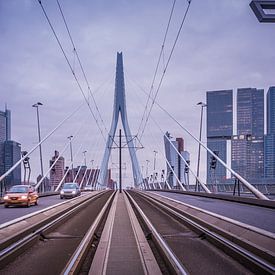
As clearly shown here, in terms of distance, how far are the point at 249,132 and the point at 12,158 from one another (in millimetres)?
29625

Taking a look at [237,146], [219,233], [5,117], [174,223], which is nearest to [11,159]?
[5,117]

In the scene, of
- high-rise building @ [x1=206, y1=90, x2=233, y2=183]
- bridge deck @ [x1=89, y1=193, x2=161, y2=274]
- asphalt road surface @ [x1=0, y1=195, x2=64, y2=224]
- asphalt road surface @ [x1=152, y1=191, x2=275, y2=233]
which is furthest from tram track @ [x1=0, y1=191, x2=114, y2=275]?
high-rise building @ [x1=206, y1=90, x2=233, y2=183]

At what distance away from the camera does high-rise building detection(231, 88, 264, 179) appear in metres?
45.3

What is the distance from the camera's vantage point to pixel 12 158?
44094 mm

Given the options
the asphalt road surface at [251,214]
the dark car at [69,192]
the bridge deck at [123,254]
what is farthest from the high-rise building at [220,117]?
the bridge deck at [123,254]

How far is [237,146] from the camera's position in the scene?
51.7m

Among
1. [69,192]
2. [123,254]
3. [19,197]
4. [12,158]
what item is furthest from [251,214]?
[12,158]

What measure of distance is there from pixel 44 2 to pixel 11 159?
27545mm

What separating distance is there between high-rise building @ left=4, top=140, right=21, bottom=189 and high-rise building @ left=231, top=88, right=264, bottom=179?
2327cm

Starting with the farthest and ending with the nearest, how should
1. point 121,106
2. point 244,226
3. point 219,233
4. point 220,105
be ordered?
1. point 121,106
2. point 220,105
3. point 219,233
4. point 244,226

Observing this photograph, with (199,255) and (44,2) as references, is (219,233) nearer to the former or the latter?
(199,255)

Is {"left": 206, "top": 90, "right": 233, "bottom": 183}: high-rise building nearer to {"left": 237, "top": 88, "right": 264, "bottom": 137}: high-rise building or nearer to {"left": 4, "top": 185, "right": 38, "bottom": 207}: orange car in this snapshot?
{"left": 237, "top": 88, "right": 264, "bottom": 137}: high-rise building

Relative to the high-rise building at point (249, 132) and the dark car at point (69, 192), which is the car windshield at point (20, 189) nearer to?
the dark car at point (69, 192)

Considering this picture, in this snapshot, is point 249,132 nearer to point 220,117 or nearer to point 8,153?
point 220,117
